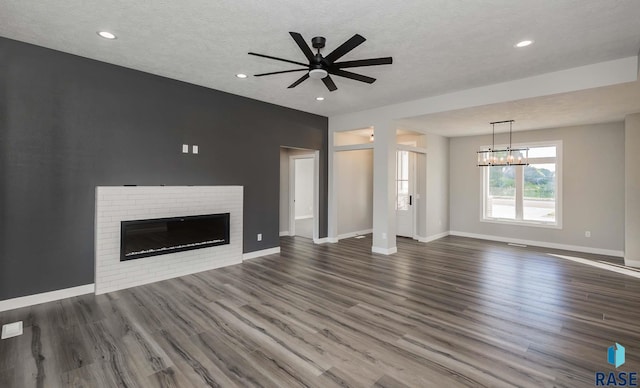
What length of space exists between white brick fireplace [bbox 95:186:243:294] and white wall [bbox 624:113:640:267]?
6.79m

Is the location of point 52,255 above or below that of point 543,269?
above

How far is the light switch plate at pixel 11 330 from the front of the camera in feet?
9.11

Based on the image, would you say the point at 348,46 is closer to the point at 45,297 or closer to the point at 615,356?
the point at 615,356

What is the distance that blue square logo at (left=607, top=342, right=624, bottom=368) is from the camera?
2.38m

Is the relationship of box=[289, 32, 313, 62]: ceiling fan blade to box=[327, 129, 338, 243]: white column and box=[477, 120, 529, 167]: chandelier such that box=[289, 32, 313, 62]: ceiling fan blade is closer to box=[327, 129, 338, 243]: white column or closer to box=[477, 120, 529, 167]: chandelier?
box=[327, 129, 338, 243]: white column

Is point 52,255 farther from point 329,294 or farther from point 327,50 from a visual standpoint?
point 327,50

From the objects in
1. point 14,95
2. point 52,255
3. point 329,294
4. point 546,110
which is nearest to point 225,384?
point 329,294

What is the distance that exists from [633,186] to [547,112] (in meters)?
1.94

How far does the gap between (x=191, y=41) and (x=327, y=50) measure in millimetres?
1535

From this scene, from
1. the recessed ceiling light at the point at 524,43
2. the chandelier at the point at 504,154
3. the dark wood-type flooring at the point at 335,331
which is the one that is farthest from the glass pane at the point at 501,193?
the recessed ceiling light at the point at 524,43

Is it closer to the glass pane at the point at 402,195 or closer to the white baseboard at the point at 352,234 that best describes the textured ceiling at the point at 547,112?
the glass pane at the point at 402,195

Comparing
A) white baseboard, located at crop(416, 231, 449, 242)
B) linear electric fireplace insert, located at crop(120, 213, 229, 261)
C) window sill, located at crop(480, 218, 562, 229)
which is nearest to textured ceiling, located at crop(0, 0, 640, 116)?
linear electric fireplace insert, located at crop(120, 213, 229, 261)

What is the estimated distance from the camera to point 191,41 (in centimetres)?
334

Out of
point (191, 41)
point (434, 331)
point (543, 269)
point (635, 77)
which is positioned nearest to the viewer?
point (434, 331)
